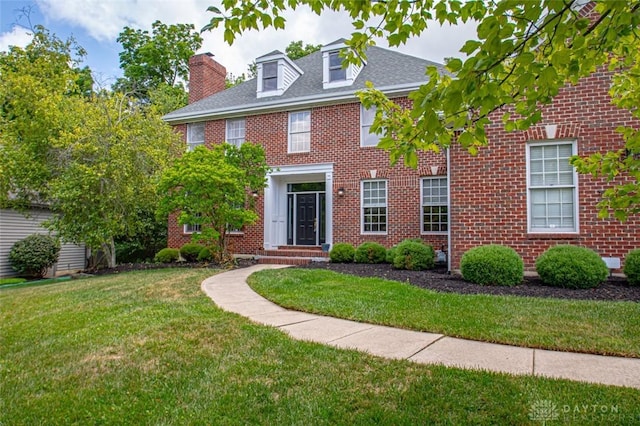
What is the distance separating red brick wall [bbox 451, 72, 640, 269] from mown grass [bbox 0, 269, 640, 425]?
18.8 ft

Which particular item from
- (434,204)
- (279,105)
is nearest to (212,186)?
(279,105)

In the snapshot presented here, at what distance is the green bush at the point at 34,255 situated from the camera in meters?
13.7

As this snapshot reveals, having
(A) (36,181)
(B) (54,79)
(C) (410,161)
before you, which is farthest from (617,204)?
(B) (54,79)

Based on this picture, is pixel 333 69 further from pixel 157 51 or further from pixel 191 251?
pixel 157 51

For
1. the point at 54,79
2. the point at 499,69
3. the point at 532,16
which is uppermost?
the point at 54,79

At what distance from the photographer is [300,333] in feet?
14.2

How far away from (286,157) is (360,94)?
11.0 metres

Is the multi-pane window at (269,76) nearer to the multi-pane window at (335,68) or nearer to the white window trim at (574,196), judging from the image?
the multi-pane window at (335,68)

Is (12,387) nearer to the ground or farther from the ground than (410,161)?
Result: nearer to the ground

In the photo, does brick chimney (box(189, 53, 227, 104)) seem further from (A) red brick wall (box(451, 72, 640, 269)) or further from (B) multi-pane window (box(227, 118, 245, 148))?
(A) red brick wall (box(451, 72, 640, 269))

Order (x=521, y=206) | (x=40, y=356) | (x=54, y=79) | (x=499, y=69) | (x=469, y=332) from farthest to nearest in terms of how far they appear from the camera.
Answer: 1. (x=54, y=79)
2. (x=521, y=206)
3. (x=469, y=332)
4. (x=40, y=356)
5. (x=499, y=69)

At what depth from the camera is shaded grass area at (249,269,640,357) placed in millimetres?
3896

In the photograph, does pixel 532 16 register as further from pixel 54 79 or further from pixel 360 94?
pixel 54 79

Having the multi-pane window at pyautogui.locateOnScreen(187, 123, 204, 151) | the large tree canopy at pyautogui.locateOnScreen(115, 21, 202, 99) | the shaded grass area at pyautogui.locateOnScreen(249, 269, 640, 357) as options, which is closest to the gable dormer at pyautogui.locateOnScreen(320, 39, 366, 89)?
the multi-pane window at pyautogui.locateOnScreen(187, 123, 204, 151)
